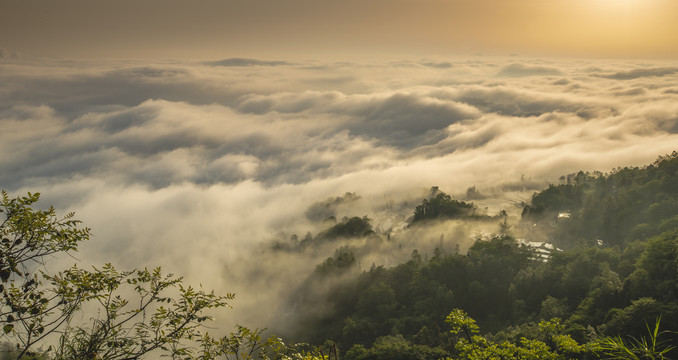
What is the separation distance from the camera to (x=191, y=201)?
570ft

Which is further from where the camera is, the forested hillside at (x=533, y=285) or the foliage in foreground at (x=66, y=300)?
the forested hillside at (x=533, y=285)

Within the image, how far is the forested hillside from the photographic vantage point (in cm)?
3350

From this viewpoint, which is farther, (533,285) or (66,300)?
(533,285)

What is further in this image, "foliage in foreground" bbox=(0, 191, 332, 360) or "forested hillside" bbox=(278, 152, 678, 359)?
"forested hillside" bbox=(278, 152, 678, 359)

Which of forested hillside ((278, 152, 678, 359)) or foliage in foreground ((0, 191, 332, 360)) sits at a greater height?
foliage in foreground ((0, 191, 332, 360))

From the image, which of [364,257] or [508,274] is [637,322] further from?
[364,257]

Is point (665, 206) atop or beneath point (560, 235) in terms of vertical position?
atop

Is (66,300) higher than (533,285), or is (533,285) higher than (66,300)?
(66,300)

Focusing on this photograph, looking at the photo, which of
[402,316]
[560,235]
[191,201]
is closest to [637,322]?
[402,316]

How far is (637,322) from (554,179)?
117 metres

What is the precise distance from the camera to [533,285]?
4512cm

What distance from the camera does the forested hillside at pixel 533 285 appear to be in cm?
3350

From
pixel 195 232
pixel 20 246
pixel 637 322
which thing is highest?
pixel 20 246

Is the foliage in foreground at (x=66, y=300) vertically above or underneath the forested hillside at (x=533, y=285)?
above
